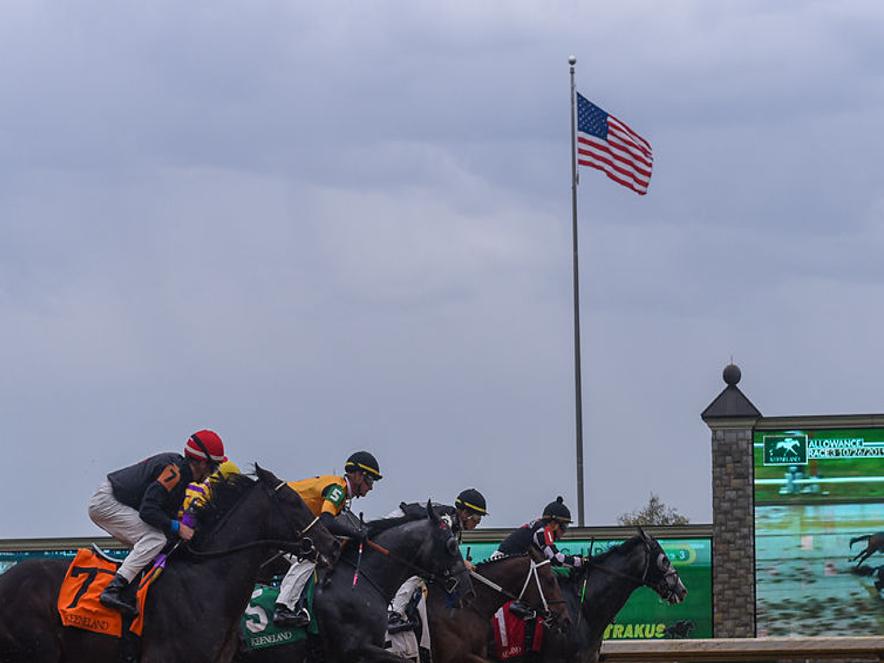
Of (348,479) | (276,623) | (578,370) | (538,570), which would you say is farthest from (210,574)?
(578,370)

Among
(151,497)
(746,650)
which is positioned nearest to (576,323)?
(746,650)

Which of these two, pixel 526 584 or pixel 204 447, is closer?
Result: pixel 204 447

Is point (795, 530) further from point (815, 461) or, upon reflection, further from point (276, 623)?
point (276, 623)

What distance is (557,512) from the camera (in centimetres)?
2027

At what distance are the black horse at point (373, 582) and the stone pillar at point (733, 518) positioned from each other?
1522 centimetres

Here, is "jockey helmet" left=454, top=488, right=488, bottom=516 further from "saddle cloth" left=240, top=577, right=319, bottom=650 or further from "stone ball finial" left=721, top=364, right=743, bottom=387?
"stone ball finial" left=721, top=364, right=743, bottom=387

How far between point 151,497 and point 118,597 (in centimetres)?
87

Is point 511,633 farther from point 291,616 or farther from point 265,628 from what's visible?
point 265,628

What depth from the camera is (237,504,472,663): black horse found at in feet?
52.1

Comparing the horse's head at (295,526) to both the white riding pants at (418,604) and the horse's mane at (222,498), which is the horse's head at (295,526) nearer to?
the horse's mane at (222,498)

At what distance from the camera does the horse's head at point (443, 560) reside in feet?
53.6

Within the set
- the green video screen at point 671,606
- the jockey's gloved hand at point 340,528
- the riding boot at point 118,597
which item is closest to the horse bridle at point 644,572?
the jockey's gloved hand at point 340,528

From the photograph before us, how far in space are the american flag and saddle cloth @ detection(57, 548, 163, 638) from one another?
22.8 m

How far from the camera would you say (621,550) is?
20875 mm
